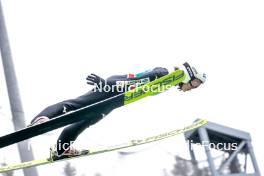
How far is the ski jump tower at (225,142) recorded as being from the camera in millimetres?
10984

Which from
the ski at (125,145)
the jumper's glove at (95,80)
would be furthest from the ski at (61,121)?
the ski at (125,145)

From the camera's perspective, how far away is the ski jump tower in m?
11.0

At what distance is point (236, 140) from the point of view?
12.0 m

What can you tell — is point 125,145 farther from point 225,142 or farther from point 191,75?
point 225,142

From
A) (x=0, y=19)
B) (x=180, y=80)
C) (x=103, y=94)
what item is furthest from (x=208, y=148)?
(x=0, y=19)

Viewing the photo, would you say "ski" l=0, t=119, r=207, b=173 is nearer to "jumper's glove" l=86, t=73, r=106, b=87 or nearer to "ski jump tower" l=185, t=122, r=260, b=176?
"ski jump tower" l=185, t=122, r=260, b=176

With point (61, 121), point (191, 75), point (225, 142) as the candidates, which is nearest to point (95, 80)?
point (61, 121)

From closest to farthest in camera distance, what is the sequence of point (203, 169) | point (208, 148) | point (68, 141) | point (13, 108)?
point (68, 141)
point (13, 108)
point (208, 148)
point (203, 169)

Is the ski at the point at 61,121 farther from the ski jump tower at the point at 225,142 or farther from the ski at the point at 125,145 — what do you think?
the ski jump tower at the point at 225,142

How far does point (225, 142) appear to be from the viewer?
12.1m

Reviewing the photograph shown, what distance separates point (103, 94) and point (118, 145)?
9.02 feet

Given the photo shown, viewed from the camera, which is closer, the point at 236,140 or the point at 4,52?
the point at 4,52

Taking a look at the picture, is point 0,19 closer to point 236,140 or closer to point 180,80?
point 180,80

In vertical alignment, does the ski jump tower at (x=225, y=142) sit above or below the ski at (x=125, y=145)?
below
